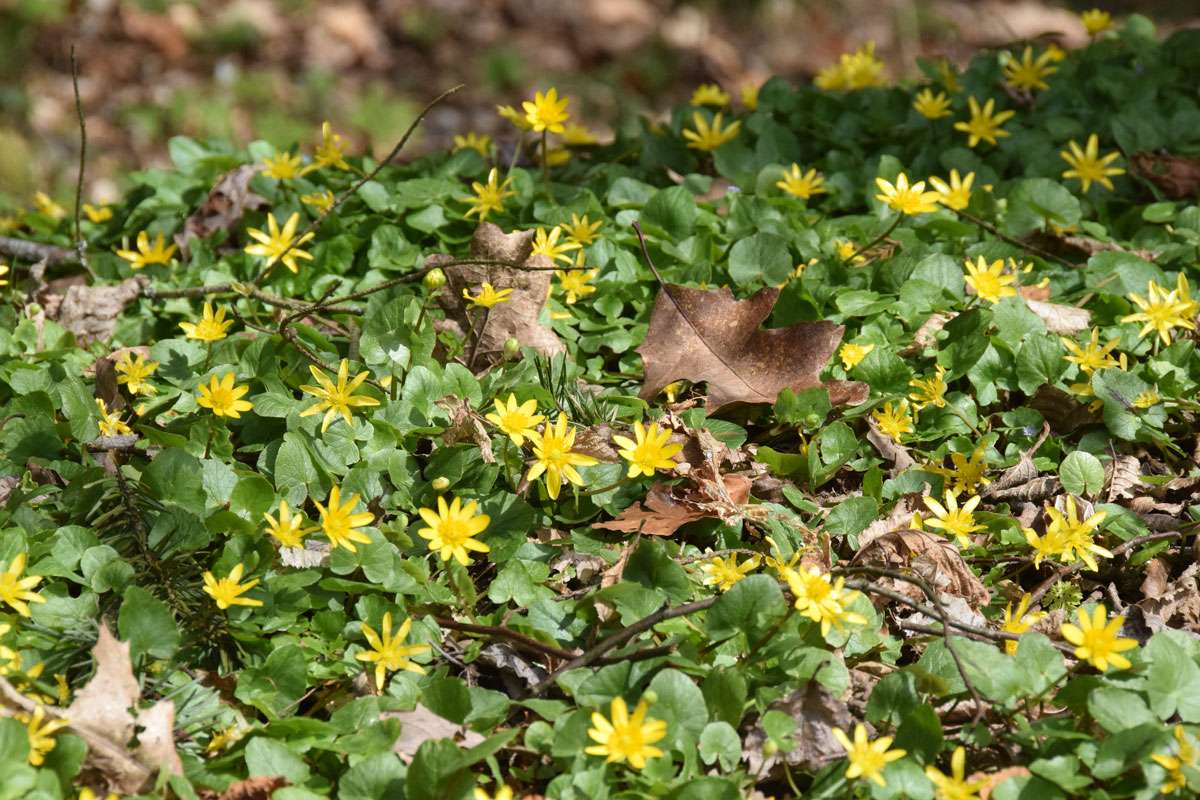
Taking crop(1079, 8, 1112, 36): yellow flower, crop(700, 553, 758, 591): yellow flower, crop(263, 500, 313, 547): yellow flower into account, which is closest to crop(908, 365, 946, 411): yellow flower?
crop(700, 553, 758, 591): yellow flower

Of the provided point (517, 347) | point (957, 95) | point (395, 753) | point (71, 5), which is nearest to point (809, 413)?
point (517, 347)

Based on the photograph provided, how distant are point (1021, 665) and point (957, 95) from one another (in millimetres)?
2439

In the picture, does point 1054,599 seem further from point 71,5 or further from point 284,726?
point 71,5

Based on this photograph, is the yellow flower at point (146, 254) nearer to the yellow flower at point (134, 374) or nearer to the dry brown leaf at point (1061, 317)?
the yellow flower at point (134, 374)

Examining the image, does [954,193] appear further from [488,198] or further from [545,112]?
[488,198]

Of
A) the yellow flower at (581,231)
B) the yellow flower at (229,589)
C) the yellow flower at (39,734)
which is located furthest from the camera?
the yellow flower at (581,231)

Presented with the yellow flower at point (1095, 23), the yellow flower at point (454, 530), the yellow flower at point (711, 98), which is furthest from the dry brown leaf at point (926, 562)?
the yellow flower at point (1095, 23)

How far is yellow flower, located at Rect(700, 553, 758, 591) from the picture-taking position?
2166mm

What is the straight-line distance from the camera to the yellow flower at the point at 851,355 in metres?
2.61

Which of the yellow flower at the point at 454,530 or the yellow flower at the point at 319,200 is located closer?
the yellow flower at the point at 454,530

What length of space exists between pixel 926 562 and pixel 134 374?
5.34ft

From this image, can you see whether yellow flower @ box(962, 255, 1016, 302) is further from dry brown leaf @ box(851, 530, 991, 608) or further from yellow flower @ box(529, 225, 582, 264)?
yellow flower @ box(529, 225, 582, 264)

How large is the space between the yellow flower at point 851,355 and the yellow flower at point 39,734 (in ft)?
5.43

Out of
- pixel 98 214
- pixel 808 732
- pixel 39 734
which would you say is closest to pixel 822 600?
pixel 808 732
